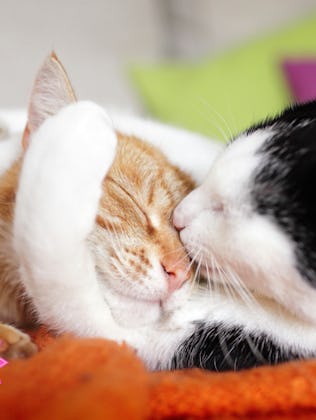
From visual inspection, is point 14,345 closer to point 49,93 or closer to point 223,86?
point 49,93

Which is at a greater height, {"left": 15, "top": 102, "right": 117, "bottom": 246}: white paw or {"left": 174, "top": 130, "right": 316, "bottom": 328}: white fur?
{"left": 15, "top": 102, "right": 117, "bottom": 246}: white paw

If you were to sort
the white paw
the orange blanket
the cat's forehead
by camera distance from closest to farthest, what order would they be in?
the orange blanket → the white paw → the cat's forehead

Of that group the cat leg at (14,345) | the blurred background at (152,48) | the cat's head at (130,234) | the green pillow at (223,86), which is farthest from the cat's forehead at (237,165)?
the green pillow at (223,86)

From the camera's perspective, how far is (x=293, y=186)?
802mm

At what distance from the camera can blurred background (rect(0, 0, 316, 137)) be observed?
81.1 inches

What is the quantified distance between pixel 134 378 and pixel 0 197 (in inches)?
20.1

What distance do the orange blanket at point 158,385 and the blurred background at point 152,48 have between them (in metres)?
1.35

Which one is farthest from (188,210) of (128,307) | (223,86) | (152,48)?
(152,48)

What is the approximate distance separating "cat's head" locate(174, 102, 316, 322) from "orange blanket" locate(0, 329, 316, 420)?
0.46 ft

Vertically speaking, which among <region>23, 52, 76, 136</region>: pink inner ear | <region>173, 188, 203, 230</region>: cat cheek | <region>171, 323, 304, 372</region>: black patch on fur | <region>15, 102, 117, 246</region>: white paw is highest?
<region>23, 52, 76, 136</region>: pink inner ear

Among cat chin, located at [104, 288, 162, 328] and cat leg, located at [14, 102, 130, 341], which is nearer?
cat leg, located at [14, 102, 130, 341]

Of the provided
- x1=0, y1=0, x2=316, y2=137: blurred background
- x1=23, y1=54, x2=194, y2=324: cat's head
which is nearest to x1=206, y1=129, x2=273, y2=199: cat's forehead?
x1=23, y1=54, x2=194, y2=324: cat's head

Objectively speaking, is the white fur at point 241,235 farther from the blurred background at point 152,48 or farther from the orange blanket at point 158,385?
the blurred background at point 152,48

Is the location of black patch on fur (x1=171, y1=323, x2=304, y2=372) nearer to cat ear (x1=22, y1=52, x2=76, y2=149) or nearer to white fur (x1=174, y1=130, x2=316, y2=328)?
white fur (x1=174, y1=130, x2=316, y2=328)
